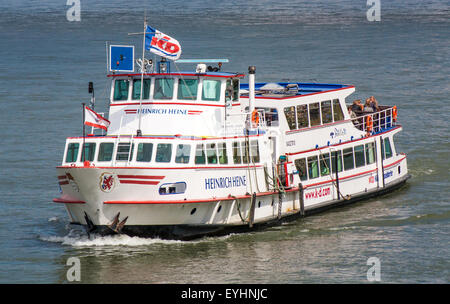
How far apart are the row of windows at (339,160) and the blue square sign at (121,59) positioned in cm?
748

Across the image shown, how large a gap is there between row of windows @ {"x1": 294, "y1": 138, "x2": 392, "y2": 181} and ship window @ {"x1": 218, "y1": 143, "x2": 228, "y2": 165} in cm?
404

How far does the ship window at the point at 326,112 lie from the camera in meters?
34.8

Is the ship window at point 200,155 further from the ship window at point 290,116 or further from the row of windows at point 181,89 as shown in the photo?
the ship window at point 290,116

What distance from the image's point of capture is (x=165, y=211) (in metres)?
28.4

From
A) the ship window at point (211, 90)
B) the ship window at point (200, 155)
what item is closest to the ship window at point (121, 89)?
the ship window at point (211, 90)

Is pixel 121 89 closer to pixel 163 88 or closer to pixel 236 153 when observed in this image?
pixel 163 88

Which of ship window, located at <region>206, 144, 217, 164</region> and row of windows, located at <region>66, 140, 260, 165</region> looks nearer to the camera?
row of windows, located at <region>66, 140, 260, 165</region>

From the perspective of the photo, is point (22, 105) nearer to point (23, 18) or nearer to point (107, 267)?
point (107, 267)

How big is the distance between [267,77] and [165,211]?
102 ft

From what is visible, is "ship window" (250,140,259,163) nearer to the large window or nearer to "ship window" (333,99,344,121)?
the large window

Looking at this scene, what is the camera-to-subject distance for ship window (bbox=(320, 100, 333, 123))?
34.8m

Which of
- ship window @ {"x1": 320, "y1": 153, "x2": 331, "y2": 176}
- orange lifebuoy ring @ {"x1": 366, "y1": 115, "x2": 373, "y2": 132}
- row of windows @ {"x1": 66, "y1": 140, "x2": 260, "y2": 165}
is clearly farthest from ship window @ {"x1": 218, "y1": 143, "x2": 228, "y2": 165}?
orange lifebuoy ring @ {"x1": 366, "y1": 115, "x2": 373, "y2": 132}
